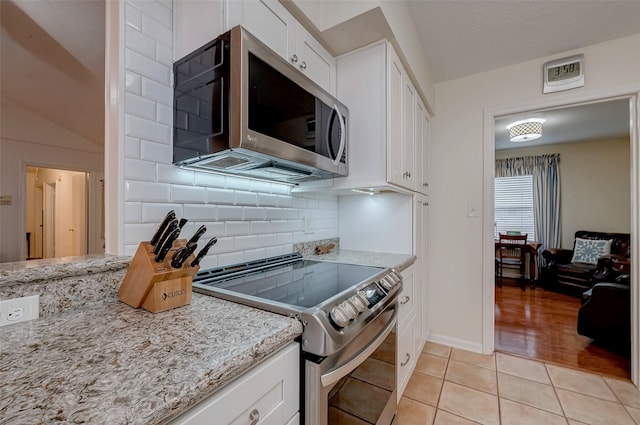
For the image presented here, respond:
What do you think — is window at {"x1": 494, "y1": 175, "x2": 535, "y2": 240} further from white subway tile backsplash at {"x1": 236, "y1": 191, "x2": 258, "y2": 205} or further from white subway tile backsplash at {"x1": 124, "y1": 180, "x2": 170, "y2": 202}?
white subway tile backsplash at {"x1": 124, "y1": 180, "x2": 170, "y2": 202}

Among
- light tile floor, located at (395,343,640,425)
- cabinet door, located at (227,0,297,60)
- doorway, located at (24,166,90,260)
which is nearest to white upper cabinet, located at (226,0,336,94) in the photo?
cabinet door, located at (227,0,297,60)

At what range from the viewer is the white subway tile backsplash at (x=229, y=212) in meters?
1.33

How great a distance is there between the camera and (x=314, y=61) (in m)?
1.52

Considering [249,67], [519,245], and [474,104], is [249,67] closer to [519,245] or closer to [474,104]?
[474,104]

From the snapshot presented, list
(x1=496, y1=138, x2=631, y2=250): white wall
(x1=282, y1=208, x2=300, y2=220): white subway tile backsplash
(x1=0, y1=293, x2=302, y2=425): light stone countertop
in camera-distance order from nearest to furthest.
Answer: (x1=0, y1=293, x2=302, y2=425): light stone countertop → (x1=282, y1=208, x2=300, y2=220): white subway tile backsplash → (x1=496, y1=138, x2=631, y2=250): white wall

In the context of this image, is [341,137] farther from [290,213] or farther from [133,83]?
[133,83]

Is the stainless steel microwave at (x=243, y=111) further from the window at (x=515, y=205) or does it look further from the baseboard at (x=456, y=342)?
the window at (x=515, y=205)

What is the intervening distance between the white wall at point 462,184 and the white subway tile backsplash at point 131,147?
242cm

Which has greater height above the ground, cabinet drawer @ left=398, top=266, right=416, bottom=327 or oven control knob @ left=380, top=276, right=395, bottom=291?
oven control knob @ left=380, top=276, right=395, bottom=291

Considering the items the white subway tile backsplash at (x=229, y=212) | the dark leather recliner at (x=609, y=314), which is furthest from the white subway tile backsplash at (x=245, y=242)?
the dark leather recliner at (x=609, y=314)

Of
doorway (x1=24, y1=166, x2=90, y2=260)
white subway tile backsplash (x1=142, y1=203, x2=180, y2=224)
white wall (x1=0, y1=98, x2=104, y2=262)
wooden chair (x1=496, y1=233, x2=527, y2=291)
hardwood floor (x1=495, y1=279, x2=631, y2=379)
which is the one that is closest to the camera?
white subway tile backsplash (x1=142, y1=203, x2=180, y2=224)

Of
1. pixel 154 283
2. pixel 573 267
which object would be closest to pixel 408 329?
pixel 154 283

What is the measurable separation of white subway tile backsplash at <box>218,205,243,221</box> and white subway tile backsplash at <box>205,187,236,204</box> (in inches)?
1.1

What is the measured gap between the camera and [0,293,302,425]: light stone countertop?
1.36 ft
